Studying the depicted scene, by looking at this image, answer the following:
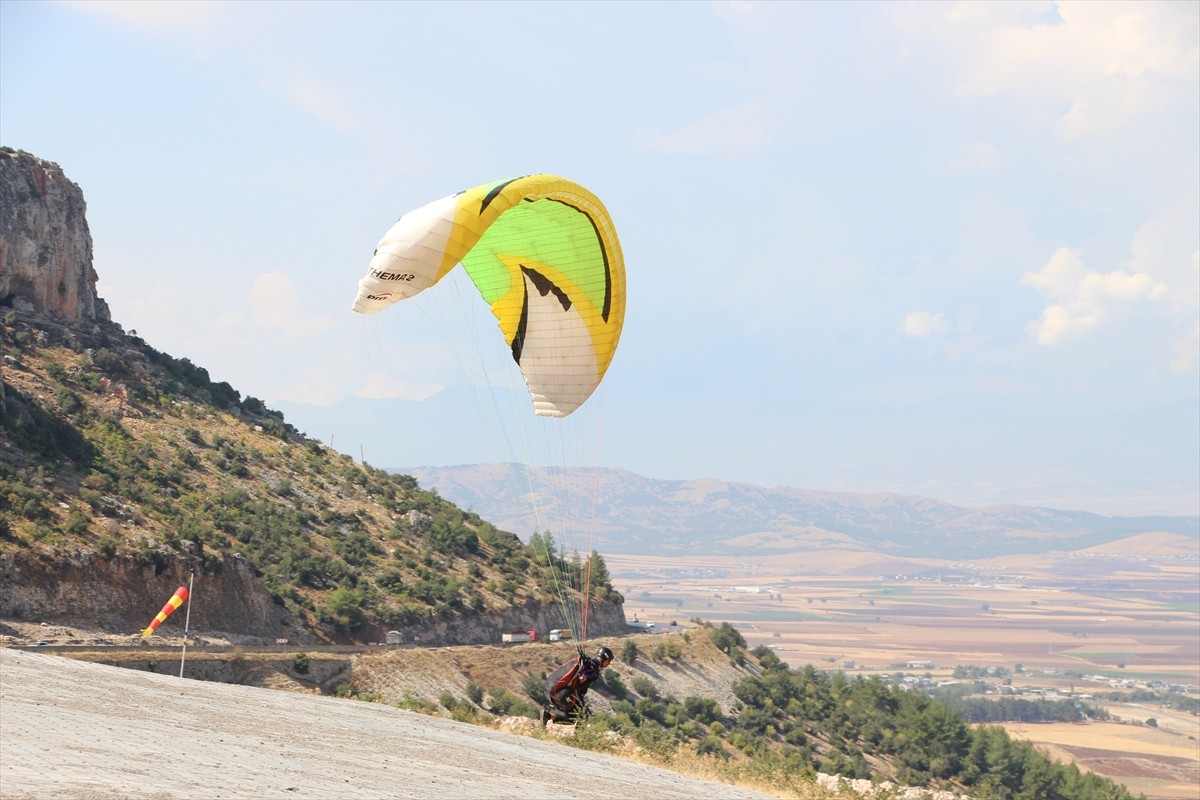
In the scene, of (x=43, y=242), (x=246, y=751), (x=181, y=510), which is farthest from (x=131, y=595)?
(x=43, y=242)

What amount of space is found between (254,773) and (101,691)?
8680 mm

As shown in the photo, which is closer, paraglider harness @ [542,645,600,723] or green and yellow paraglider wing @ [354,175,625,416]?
paraglider harness @ [542,645,600,723]

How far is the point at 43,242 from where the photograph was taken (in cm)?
7231

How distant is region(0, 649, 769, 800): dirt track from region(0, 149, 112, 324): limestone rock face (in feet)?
155

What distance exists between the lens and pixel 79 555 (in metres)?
47.6

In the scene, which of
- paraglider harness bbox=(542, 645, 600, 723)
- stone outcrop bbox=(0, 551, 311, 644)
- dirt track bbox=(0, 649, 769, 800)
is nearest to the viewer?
dirt track bbox=(0, 649, 769, 800)

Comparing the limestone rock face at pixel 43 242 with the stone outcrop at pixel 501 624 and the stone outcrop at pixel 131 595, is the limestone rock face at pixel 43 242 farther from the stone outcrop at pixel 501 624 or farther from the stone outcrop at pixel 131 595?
the stone outcrop at pixel 501 624

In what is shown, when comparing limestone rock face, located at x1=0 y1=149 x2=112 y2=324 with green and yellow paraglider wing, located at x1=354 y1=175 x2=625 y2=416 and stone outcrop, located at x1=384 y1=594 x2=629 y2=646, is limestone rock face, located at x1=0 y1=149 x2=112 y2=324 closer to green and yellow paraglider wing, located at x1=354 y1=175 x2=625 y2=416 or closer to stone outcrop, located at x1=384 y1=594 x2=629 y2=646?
stone outcrop, located at x1=384 y1=594 x2=629 y2=646

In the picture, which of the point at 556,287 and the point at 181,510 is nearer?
the point at 556,287

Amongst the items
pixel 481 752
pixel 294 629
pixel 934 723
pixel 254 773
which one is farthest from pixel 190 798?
pixel 934 723

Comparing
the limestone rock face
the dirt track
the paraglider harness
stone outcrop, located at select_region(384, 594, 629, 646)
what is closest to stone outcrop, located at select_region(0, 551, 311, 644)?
stone outcrop, located at select_region(384, 594, 629, 646)

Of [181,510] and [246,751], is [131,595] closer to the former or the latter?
[181,510]

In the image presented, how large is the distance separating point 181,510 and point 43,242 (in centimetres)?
2337

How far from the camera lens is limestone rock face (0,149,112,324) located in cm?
7050
